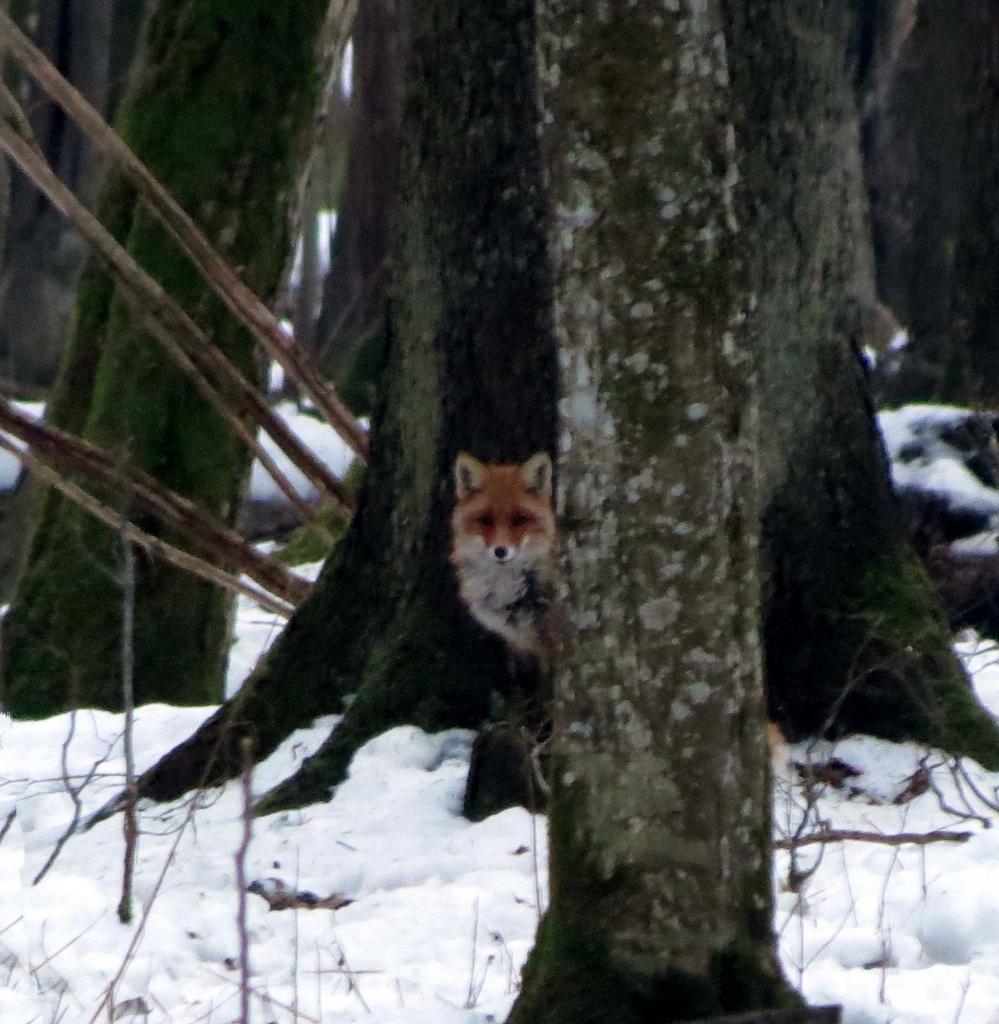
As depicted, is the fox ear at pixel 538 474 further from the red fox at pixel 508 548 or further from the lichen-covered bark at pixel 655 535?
the lichen-covered bark at pixel 655 535

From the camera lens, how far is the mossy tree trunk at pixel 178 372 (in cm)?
962

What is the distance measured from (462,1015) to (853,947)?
1197 millimetres

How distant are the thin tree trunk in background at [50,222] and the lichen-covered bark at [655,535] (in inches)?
874

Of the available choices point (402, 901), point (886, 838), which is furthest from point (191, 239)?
point (886, 838)

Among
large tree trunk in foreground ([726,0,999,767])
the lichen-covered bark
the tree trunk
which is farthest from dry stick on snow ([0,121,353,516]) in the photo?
the lichen-covered bark

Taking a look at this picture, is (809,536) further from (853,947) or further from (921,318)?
(921,318)

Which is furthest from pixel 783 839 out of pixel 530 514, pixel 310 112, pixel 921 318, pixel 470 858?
pixel 921 318

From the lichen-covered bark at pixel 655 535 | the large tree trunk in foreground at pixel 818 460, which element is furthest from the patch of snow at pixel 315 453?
the lichen-covered bark at pixel 655 535

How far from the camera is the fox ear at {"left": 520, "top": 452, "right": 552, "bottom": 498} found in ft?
22.8

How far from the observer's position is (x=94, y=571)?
9.81 meters

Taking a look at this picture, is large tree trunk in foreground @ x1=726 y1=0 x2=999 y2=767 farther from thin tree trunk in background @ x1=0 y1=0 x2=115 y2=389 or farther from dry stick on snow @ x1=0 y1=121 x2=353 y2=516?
thin tree trunk in background @ x1=0 y1=0 x2=115 y2=389

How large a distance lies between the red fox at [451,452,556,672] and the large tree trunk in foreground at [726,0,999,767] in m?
1.08

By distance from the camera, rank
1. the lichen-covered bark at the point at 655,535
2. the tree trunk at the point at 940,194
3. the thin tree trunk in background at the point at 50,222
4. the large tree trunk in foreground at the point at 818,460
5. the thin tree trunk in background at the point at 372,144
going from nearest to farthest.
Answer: the lichen-covered bark at the point at 655,535 < the large tree trunk in foreground at the point at 818,460 < the tree trunk at the point at 940,194 < the thin tree trunk in background at the point at 372,144 < the thin tree trunk in background at the point at 50,222

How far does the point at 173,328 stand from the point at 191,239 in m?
0.70
